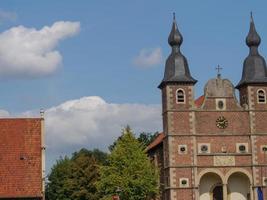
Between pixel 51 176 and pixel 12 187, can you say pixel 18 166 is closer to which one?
pixel 12 187

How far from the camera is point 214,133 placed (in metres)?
69.3

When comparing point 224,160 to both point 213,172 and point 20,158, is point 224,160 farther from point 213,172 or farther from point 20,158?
point 20,158

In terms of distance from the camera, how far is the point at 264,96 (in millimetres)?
70750

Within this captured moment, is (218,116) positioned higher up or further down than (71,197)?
higher up

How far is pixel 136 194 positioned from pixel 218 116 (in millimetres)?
12591

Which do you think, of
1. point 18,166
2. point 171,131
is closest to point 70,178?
point 171,131

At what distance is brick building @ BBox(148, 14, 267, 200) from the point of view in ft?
223

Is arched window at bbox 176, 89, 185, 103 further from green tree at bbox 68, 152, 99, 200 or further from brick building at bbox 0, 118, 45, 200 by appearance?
brick building at bbox 0, 118, 45, 200

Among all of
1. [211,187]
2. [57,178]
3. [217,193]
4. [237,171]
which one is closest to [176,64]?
[237,171]

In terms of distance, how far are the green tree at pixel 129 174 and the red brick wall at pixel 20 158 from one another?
15151 millimetres

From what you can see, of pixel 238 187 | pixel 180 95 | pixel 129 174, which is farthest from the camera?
pixel 238 187

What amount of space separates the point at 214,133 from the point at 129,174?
10.8 m

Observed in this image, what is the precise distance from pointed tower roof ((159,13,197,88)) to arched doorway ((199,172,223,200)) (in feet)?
32.7

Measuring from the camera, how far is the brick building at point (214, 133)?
6806cm
